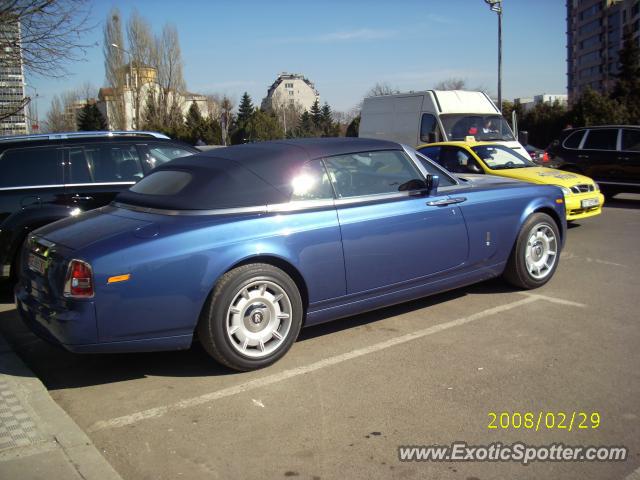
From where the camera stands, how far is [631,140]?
12320 millimetres

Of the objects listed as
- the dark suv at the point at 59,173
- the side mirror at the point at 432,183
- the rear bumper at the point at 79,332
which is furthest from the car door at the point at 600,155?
the rear bumper at the point at 79,332

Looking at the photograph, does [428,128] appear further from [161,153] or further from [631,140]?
[161,153]

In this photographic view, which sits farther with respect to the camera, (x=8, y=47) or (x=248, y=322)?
(x=8, y=47)

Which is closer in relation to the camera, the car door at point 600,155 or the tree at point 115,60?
the car door at point 600,155

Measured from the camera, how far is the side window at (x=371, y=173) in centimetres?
479

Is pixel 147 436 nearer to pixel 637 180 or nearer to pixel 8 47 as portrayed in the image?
pixel 8 47

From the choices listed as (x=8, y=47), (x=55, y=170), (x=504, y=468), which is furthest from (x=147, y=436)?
(x=8, y=47)

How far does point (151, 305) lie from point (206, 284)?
1.21 ft

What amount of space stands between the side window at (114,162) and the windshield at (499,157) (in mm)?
5813

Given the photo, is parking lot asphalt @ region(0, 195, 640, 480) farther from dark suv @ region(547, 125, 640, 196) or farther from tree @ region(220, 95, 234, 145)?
tree @ region(220, 95, 234, 145)

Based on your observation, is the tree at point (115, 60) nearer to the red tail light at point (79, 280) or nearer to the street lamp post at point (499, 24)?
the street lamp post at point (499, 24)

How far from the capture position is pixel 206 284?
3932 mm

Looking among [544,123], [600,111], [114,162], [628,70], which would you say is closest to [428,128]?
[114,162]

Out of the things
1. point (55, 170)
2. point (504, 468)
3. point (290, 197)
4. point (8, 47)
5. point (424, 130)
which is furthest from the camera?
point (424, 130)
